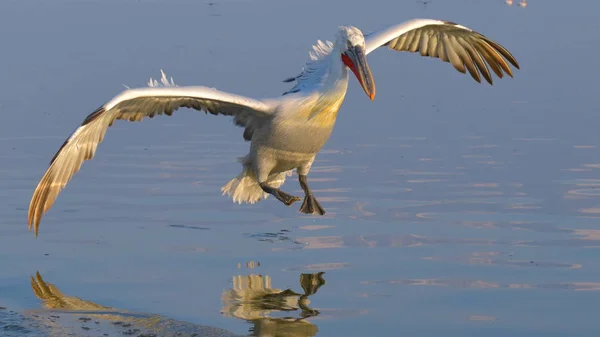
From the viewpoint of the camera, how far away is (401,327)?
776cm

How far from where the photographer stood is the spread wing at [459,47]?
1127cm

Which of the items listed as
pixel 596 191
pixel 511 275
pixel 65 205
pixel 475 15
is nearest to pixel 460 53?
pixel 596 191

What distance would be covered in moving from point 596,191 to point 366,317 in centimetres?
428

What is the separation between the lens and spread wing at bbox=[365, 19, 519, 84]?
1127 centimetres

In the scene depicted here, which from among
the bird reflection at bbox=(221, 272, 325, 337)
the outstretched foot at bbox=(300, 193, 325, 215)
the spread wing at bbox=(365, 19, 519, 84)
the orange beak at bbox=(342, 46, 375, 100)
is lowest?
the bird reflection at bbox=(221, 272, 325, 337)

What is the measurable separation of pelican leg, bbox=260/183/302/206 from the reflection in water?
2086mm

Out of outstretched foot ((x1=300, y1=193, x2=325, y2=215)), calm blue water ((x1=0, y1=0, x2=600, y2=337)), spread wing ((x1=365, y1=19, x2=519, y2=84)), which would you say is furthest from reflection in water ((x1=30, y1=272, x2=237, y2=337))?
spread wing ((x1=365, y1=19, x2=519, y2=84))

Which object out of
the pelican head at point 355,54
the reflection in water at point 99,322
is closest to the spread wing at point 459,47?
the pelican head at point 355,54

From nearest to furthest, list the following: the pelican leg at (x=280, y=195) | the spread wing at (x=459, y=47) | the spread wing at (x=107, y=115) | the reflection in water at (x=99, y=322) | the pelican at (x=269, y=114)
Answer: the reflection in water at (x=99, y=322) < the spread wing at (x=107, y=115) < the pelican at (x=269, y=114) < the pelican leg at (x=280, y=195) < the spread wing at (x=459, y=47)

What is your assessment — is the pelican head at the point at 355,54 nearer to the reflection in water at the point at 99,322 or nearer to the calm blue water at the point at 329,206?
the calm blue water at the point at 329,206

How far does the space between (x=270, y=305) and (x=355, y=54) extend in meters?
2.11

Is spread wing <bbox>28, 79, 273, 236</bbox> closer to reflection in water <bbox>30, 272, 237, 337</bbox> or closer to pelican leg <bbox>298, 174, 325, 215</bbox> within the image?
pelican leg <bbox>298, 174, 325, 215</bbox>

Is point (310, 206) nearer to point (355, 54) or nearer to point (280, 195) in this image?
point (280, 195)

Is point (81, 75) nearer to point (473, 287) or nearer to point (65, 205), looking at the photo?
point (65, 205)
